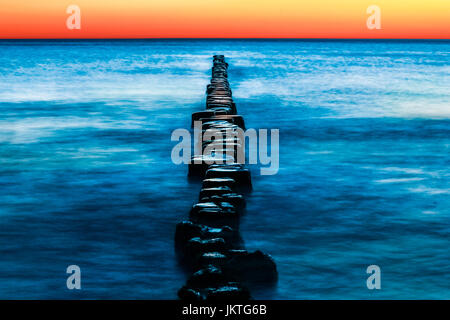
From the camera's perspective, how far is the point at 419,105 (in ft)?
54.7

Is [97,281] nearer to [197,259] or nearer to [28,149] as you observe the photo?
[197,259]

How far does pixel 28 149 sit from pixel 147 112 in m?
4.92
